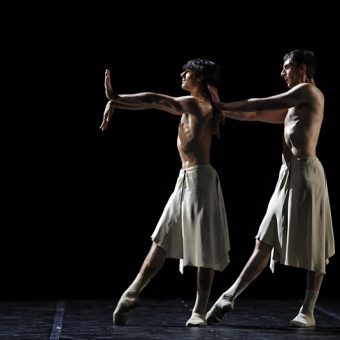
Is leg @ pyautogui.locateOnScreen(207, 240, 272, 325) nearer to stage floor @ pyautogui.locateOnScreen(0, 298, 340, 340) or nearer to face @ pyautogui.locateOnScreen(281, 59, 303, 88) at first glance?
stage floor @ pyautogui.locateOnScreen(0, 298, 340, 340)

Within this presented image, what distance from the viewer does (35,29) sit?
6293 mm

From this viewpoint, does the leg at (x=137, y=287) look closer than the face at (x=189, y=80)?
Yes

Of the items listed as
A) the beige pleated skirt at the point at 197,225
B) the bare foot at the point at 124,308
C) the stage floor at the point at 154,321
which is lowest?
the stage floor at the point at 154,321

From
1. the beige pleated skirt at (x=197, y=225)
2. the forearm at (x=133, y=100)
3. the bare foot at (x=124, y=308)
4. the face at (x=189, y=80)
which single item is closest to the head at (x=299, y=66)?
the face at (x=189, y=80)

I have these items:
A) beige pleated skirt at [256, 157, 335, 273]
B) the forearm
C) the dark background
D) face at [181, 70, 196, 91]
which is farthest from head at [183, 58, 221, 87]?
the dark background

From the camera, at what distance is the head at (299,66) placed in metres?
4.58

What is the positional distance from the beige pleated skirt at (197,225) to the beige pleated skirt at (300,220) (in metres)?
0.23

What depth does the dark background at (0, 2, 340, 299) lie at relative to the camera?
20.7ft

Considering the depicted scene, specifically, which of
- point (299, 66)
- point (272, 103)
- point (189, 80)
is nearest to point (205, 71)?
point (189, 80)

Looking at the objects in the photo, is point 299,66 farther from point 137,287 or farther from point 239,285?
point 137,287

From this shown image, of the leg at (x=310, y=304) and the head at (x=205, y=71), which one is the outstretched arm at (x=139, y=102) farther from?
the leg at (x=310, y=304)

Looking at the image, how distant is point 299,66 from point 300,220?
74 centimetres

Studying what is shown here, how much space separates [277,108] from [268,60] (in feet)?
6.91

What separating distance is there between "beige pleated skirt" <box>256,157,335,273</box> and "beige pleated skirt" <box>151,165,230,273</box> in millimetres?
230
